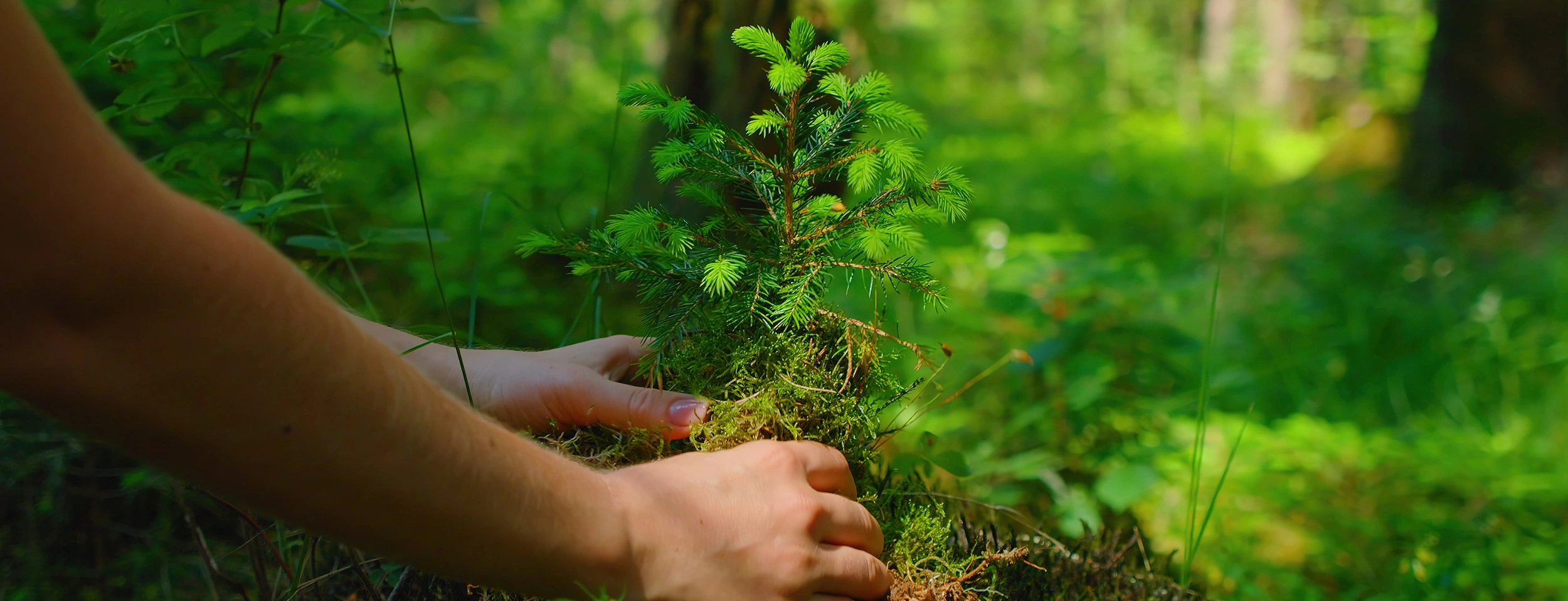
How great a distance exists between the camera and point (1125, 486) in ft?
7.48

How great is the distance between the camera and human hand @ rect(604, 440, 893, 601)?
Result: 32.9 inches

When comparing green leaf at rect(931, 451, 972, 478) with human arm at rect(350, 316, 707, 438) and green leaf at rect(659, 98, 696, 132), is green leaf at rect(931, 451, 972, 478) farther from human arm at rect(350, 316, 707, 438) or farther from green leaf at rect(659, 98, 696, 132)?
green leaf at rect(659, 98, 696, 132)

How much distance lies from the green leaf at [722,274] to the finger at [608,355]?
0.19 meters

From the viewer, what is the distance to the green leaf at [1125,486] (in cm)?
222

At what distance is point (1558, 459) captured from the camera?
355 cm

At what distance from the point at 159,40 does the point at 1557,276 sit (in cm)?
692

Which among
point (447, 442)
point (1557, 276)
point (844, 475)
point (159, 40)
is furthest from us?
point (1557, 276)

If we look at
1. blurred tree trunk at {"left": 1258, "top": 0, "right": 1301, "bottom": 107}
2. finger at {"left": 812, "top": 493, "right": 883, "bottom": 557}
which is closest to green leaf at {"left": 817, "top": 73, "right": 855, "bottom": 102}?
finger at {"left": 812, "top": 493, "right": 883, "bottom": 557}

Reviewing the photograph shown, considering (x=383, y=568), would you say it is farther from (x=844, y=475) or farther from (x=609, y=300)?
(x=609, y=300)

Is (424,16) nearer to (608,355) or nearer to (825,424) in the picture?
(608,355)

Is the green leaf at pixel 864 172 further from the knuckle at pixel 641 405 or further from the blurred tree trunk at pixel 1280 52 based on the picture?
the blurred tree trunk at pixel 1280 52

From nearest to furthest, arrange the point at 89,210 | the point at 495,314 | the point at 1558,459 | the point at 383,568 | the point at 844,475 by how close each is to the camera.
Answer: the point at 89,210 < the point at 844,475 < the point at 383,568 < the point at 495,314 < the point at 1558,459

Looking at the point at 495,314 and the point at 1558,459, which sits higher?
the point at 495,314

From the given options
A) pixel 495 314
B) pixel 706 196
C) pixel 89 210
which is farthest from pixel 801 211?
pixel 495 314
